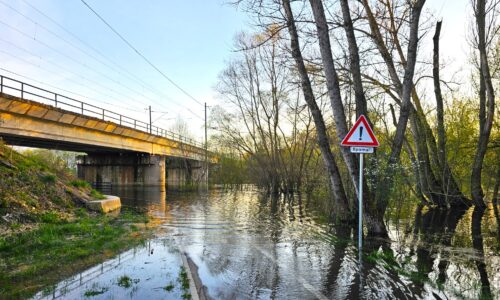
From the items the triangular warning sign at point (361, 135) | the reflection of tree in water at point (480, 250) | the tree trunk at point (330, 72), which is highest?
the tree trunk at point (330, 72)

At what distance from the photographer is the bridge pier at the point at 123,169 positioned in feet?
179

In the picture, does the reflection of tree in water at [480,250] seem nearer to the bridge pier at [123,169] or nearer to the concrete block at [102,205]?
the concrete block at [102,205]

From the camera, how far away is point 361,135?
8883mm

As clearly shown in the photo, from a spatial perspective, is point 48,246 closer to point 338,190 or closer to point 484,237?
point 338,190

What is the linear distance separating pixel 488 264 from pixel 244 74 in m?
30.5

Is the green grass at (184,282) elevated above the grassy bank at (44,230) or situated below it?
below

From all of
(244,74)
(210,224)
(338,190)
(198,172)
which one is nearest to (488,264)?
(338,190)

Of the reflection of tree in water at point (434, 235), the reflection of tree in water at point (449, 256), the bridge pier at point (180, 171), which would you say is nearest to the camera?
the reflection of tree in water at point (449, 256)

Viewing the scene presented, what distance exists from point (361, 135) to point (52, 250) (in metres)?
7.12

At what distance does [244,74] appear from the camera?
36906 millimetres

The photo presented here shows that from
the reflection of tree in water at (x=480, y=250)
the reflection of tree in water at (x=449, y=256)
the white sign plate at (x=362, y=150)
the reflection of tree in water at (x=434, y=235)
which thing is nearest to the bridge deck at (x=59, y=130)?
the white sign plate at (x=362, y=150)

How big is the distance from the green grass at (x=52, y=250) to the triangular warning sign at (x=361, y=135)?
570 cm

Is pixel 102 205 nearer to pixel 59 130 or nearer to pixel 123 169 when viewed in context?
pixel 59 130

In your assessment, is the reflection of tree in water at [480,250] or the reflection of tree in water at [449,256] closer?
the reflection of tree in water at [480,250]
